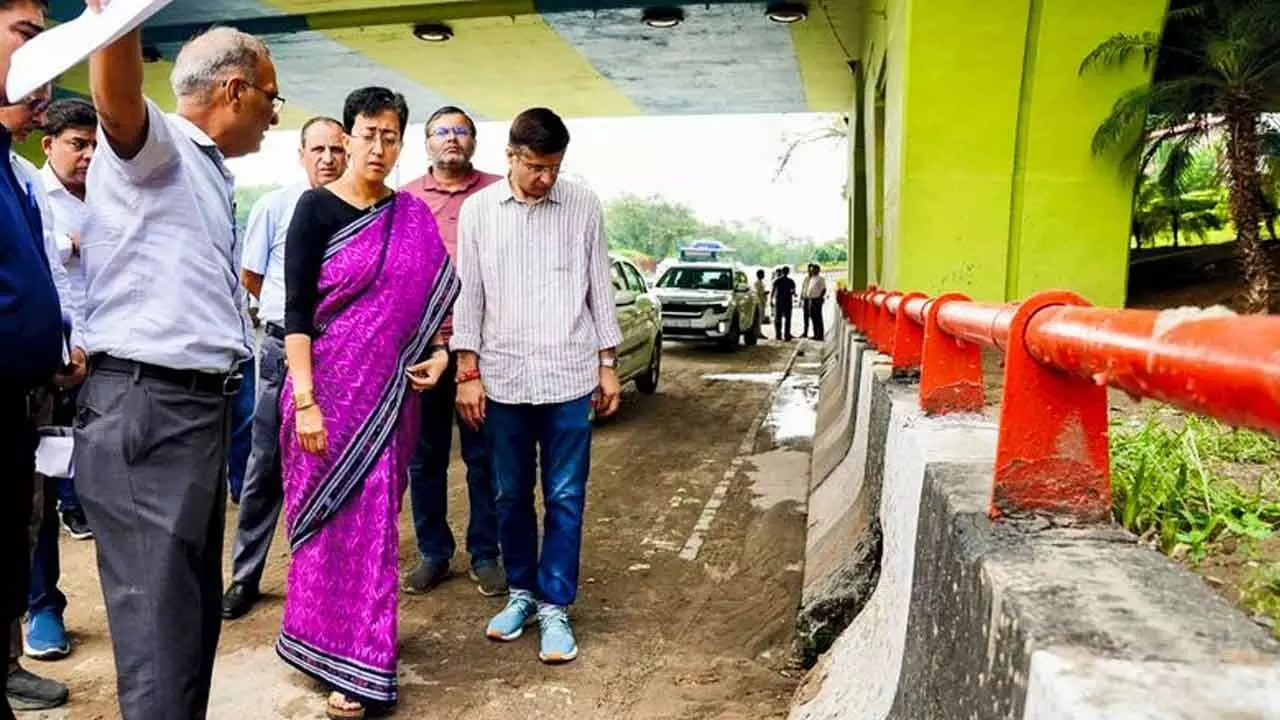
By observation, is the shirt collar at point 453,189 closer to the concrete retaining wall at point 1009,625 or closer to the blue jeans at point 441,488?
the blue jeans at point 441,488

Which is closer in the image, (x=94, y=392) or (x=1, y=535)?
(x=1, y=535)

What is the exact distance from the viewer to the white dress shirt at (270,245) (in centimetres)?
427

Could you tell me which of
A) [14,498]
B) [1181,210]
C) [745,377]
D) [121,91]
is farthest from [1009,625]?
[1181,210]

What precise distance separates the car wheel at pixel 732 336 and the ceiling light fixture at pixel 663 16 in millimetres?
7677

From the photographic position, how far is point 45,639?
3377 mm

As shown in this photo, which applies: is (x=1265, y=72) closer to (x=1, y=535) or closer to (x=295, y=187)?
(x=295, y=187)

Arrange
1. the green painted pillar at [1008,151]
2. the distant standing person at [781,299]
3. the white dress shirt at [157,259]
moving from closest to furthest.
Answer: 1. the white dress shirt at [157,259]
2. the green painted pillar at [1008,151]
3. the distant standing person at [781,299]

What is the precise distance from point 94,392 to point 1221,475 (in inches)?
114

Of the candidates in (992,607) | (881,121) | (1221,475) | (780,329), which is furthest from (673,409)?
(780,329)

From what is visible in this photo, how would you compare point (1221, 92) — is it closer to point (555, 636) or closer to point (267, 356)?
point (555, 636)

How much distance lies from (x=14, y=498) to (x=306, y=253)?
3.95ft

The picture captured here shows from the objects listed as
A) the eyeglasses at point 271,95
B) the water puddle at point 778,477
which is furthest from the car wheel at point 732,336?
the eyeglasses at point 271,95

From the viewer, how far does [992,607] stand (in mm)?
1299

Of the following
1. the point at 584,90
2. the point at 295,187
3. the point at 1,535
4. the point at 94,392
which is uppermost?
the point at 584,90
